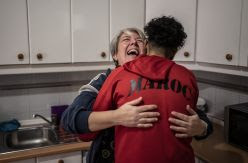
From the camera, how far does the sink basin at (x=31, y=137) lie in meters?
2.11

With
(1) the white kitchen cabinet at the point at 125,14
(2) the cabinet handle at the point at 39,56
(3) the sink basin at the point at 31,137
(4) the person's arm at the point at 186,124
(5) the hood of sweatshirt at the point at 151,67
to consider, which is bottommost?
(3) the sink basin at the point at 31,137

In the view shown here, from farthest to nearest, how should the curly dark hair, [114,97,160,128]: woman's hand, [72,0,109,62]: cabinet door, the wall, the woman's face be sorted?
the wall
[72,0,109,62]: cabinet door
the woman's face
the curly dark hair
[114,97,160,128]: woman's hand

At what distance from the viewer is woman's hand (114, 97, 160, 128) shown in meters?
0.93

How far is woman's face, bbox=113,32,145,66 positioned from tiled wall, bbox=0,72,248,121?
1.08 metres

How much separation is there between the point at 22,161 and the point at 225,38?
1.56 meters

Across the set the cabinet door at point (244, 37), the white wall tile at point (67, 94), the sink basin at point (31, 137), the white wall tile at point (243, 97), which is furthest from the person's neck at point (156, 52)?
the white wall tile at point (67, 94)

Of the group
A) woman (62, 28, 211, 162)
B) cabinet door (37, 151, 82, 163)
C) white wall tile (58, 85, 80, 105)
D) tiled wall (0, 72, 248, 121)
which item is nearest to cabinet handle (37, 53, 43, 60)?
tiled wall (0, 72, 248, 121)

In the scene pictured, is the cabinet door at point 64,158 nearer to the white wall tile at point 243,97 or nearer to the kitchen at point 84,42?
the kitchen at point 84,42

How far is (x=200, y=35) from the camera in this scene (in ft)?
6.62

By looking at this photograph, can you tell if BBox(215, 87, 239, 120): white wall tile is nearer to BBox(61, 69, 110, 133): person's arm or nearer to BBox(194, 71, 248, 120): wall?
BBox(194, 71, 248, 120): wall

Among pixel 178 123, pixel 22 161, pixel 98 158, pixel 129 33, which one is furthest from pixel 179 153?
pixel 22 161

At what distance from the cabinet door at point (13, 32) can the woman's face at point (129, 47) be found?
78cm

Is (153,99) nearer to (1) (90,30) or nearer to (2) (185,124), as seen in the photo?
(2) (185,124)

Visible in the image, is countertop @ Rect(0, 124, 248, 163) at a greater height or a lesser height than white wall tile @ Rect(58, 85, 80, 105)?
lesser
